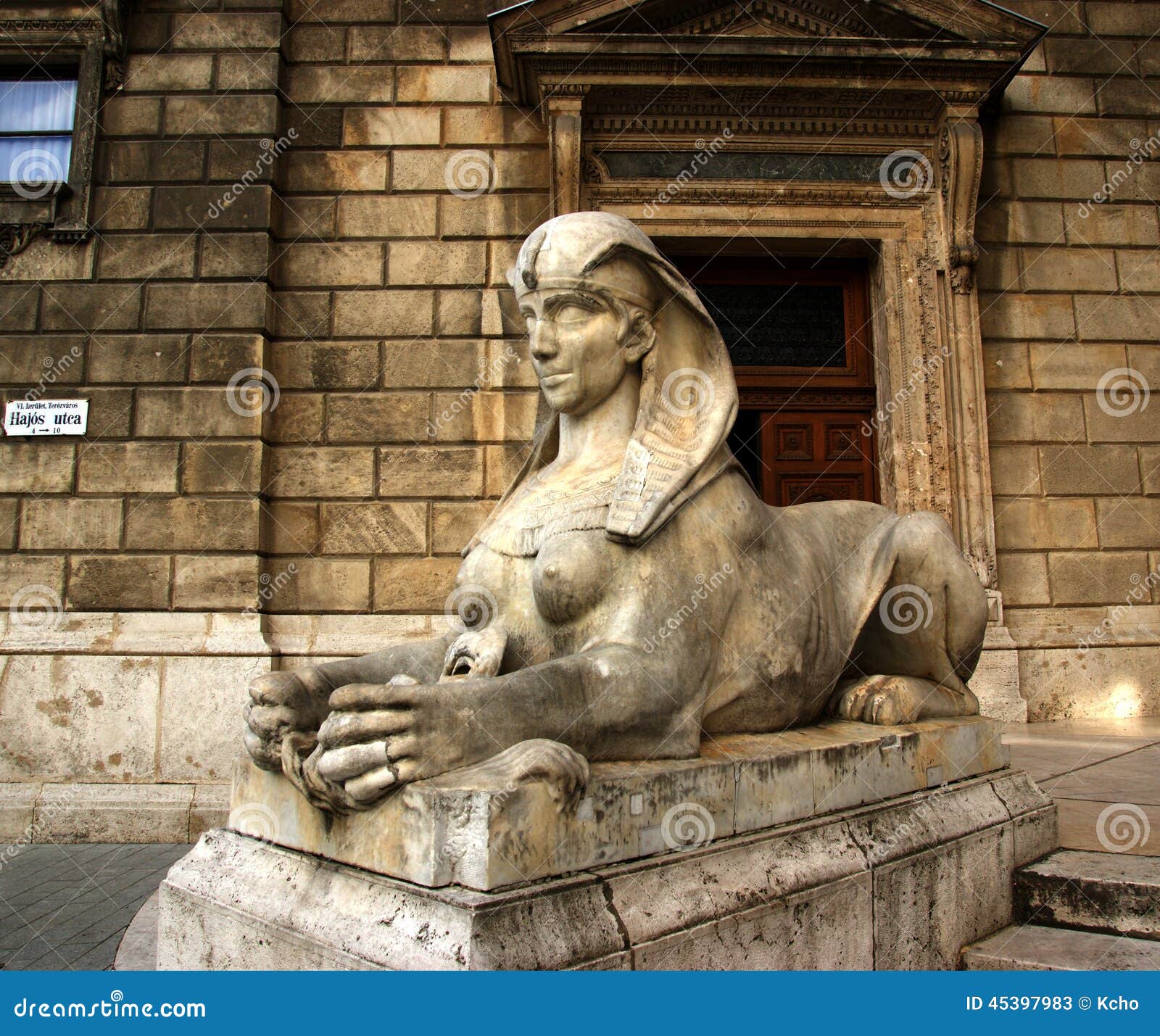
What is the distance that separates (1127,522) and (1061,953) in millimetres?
5923

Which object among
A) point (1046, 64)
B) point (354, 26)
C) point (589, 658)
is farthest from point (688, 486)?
point (1046, 64)

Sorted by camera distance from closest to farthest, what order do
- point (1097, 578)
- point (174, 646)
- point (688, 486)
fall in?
point (688, 486), point (174, 646), point (1097, 578)

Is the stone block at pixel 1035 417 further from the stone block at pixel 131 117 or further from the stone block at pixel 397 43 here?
the stone block at pixel 131 117

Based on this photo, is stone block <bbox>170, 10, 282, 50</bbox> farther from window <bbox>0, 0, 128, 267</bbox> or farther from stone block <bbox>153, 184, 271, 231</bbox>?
stone block <bbox>153, 184, 271, 231</bbox>

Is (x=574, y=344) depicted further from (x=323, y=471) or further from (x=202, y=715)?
(x=323, y=471)

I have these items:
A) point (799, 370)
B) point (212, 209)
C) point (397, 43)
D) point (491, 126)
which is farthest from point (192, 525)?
point (799, 370)

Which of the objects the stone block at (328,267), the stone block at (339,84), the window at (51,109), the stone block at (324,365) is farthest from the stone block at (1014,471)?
the window at (51,109)

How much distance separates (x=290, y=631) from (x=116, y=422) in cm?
199

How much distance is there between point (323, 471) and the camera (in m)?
6.96

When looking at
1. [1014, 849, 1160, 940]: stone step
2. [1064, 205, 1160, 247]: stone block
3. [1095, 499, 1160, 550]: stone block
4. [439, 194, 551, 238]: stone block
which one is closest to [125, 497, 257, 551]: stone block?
[439, 194, 551, 238]: stone block

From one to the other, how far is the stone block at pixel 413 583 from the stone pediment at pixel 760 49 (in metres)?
3.63

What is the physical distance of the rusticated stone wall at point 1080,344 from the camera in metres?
7.09

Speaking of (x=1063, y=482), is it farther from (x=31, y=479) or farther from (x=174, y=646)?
(x=31, y=479)

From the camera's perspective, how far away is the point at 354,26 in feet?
24.3
